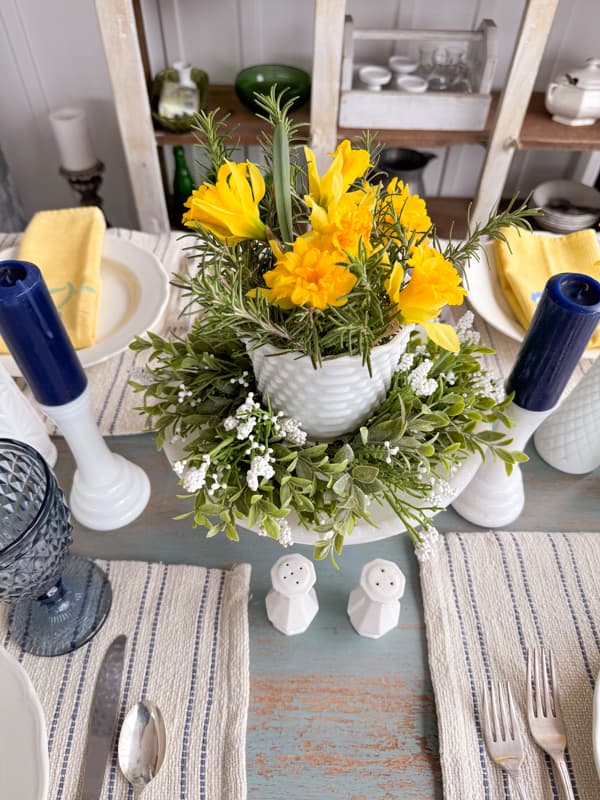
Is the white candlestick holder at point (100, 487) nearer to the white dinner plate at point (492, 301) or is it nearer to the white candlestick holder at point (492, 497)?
the white candlestick holder at point (492, 497)

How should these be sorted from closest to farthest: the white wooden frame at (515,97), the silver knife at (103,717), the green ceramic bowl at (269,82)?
1. the silver knife at (103,717)
2. the white wooden frame at (515,97)
3. the green ceramic bowl at (269,82)

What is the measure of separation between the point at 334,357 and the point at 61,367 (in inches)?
10.9

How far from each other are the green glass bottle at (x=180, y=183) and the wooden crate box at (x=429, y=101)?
42cm

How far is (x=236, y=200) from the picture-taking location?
389mm

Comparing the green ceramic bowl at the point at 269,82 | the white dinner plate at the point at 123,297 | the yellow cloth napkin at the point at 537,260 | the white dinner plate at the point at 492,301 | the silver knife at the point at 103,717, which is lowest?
the silver knife at the point at 103,717

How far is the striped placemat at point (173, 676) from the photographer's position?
1.56 feet

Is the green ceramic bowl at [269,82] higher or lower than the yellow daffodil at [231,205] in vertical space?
lower

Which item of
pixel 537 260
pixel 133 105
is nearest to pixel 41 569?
pixel 537 260

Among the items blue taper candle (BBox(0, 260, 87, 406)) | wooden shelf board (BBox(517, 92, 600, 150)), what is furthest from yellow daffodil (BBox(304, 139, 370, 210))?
wooden shelf board (BBox(517, 92, 600, 150))

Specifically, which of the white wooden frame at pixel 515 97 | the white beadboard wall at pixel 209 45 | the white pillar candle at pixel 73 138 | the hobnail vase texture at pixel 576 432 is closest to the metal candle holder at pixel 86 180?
the white pillar candle at pixel 73 138

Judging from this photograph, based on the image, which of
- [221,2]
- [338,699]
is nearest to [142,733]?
[338,699]

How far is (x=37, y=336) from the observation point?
0.50 m

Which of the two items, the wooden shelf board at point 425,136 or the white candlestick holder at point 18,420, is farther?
the wooden shelf board at point 425,136

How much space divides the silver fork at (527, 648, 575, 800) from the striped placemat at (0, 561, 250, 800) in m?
0.26
